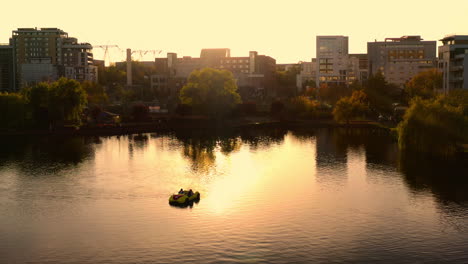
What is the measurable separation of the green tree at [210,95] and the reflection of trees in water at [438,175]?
2834 inches

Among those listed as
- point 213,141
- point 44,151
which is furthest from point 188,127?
point 44,151

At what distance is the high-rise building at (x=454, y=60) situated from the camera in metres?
135

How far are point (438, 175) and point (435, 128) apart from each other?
48.0 feet

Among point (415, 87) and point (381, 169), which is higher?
point (415, 87)

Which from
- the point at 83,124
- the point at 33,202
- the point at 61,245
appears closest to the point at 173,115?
the point at 83,124

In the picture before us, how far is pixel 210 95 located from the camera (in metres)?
150

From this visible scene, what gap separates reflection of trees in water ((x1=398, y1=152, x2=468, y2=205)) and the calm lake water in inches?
5.9

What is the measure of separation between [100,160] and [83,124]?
52232 millimetres

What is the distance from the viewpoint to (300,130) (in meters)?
141

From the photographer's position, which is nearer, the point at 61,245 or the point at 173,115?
the point at 61,245

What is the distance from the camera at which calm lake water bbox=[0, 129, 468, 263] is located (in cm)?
4066

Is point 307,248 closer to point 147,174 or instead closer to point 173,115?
point 147,174

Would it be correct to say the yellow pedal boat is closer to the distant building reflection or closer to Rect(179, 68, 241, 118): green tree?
the distant building reflection

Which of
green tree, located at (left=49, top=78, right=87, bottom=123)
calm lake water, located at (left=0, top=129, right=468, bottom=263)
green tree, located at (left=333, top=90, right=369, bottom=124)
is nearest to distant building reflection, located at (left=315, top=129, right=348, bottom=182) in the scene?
calm lake water, located at (left=0, top=129, right=468, bottom=263)
